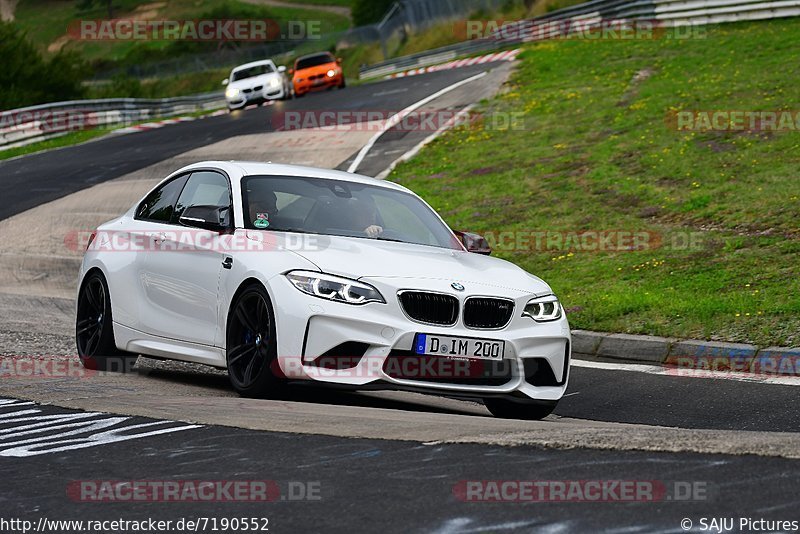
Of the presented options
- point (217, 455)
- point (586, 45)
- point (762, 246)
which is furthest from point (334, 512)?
point (586, 45)

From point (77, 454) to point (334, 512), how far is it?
1.81m

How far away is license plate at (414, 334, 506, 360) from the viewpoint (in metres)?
7.67

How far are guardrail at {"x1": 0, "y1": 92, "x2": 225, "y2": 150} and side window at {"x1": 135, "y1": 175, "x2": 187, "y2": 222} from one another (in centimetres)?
2428

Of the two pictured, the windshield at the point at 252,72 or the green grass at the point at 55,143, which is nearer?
the green grass at the point at 55,143

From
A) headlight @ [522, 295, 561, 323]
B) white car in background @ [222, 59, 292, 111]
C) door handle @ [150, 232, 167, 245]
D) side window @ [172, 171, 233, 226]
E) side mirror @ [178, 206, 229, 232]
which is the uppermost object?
white car in background @ [222, 59, 292, 111]

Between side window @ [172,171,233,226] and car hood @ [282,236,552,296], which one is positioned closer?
car hood @ [282,236,552,296]

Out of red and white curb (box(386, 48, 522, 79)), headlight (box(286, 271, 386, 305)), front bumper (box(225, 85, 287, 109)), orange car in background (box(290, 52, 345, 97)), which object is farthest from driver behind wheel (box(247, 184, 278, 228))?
orange car in background (box(290, 52, 345, 97))

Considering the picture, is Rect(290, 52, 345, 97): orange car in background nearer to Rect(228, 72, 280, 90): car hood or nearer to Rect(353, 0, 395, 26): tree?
Rect(228, 72, 280, 90): car hood

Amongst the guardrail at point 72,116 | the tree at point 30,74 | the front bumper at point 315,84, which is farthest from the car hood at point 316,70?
the tree at point 30,74

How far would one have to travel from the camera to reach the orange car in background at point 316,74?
44656mm

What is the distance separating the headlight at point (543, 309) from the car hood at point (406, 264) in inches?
2.2

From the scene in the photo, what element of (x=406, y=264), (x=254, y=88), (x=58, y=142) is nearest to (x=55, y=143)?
(x=58, y=142)

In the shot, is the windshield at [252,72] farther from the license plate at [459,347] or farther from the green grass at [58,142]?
the license plate at [459,347]

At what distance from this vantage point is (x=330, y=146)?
2564cm
